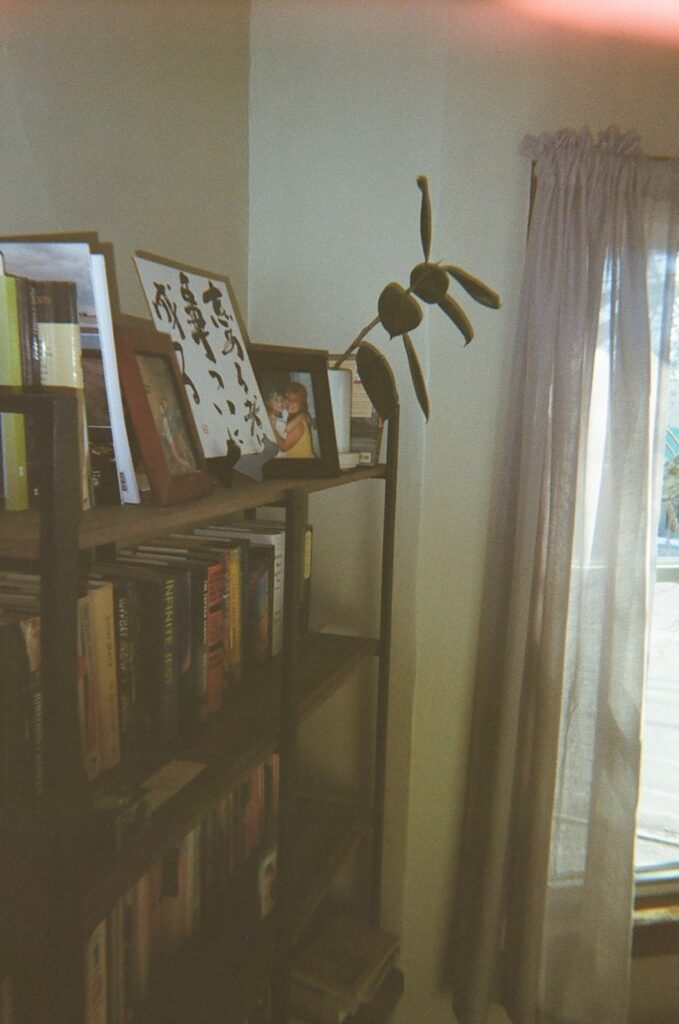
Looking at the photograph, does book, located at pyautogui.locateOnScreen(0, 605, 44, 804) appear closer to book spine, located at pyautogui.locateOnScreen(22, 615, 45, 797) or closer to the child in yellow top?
book spine, located at pyautogui.locateOnScreen(22, 615, 45, 797)

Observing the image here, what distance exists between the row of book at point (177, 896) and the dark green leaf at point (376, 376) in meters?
0.75

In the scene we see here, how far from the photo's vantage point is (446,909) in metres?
2.07

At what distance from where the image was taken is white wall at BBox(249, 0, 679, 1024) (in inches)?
71.9

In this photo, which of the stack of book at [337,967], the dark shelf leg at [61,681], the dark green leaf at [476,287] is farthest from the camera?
the stack of book at [337,967]

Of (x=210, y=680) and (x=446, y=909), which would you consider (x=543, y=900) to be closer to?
(x=446, y=909)

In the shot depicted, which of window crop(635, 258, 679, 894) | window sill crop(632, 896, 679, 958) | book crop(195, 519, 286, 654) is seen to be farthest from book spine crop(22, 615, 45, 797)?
window sill crop(632, 896, 679, 958)

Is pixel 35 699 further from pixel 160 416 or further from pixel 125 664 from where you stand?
pixel 160 416

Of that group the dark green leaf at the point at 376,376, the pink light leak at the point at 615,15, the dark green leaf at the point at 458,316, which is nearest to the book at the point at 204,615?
the dark green leaf at the point at 376,376

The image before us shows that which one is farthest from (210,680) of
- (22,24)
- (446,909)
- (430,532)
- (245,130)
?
(245,130)

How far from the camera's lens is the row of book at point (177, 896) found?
1095mm

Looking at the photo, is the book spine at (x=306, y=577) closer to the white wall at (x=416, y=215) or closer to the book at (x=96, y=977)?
the white wall at (x=416, y=215)

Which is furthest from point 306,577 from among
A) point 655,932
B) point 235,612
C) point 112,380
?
point 655,932

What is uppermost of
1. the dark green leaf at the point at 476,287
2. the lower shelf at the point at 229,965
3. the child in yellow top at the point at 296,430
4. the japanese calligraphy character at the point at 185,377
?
the dark green leaf at the point at 476,287

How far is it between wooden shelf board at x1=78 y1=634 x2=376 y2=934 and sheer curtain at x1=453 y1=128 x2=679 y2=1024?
0.48m
